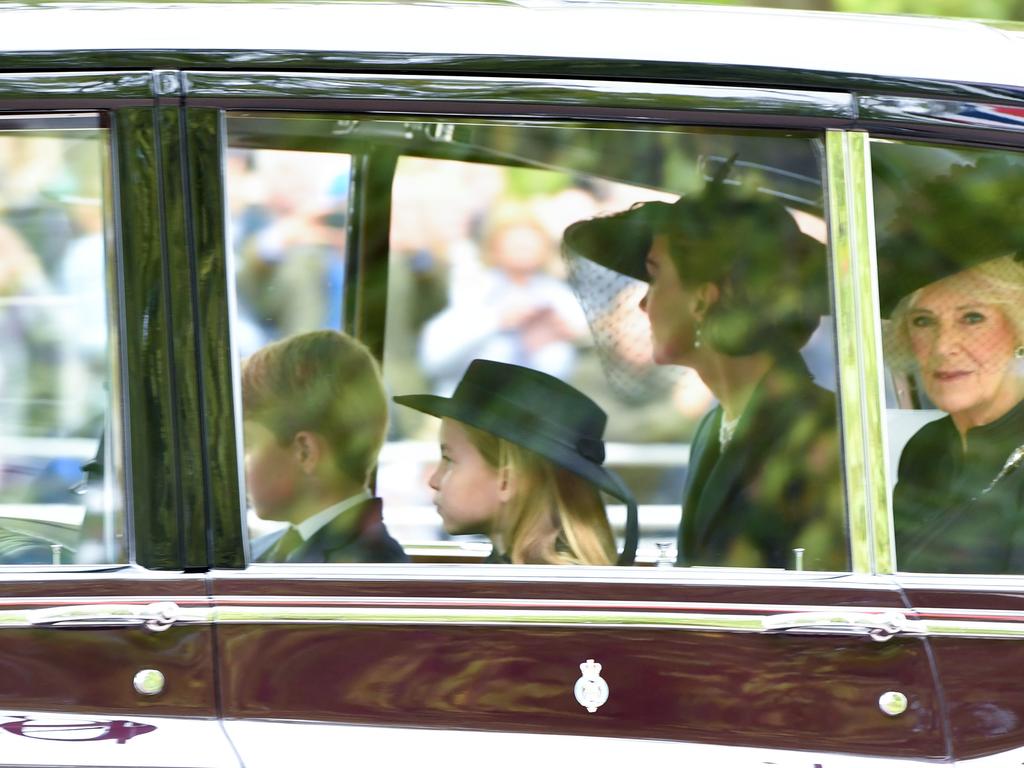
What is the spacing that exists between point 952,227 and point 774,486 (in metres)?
0.51

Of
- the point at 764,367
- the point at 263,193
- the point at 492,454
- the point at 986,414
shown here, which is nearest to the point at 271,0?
the point at 263,193

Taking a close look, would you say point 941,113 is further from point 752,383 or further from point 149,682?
point 149,682

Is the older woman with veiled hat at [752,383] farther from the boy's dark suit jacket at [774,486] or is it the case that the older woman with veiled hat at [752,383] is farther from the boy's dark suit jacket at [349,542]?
the boy's dark suit jacket at [349,542]

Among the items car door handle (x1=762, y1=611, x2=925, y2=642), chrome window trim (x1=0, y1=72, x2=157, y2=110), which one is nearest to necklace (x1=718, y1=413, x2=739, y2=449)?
car door handle (x1=762, y1=611, x2=925, y2=642)

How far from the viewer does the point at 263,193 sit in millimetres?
2188

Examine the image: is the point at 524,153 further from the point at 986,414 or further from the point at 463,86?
the point at 986,414

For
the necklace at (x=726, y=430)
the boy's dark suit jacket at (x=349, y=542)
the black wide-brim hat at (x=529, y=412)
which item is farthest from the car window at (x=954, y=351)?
the boy's dark suit jacket at (x=349, y=542)

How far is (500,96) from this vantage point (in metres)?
2.07

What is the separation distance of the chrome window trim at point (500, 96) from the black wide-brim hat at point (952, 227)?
8.9 inches

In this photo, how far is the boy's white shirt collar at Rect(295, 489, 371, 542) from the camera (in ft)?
7.30

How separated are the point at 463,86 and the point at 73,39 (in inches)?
22.0

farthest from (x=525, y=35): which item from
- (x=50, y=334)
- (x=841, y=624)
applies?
(x=841, y=624)

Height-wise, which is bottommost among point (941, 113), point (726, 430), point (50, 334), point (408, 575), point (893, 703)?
point (893, 703)

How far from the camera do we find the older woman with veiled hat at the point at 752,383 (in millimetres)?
2207
